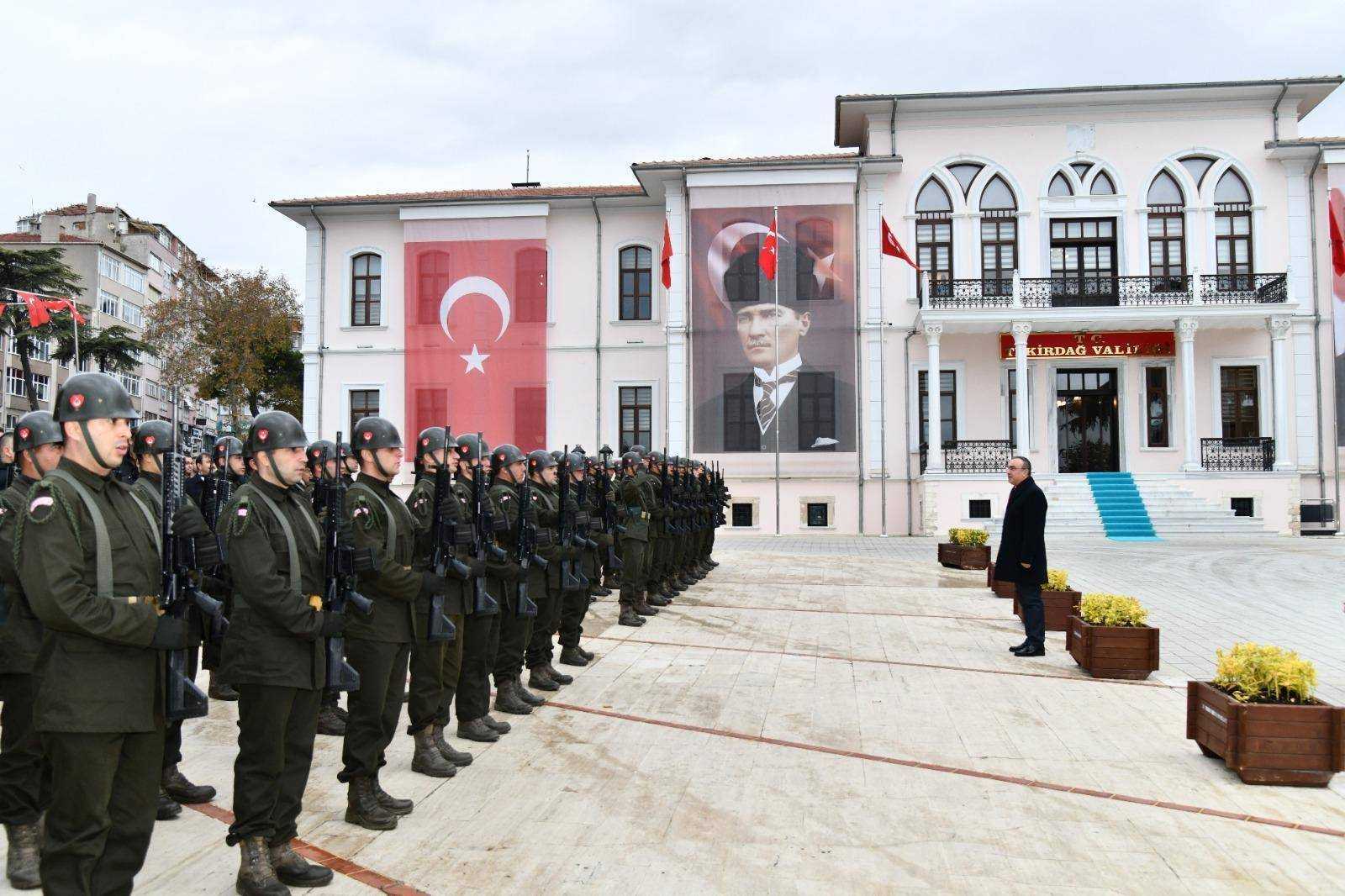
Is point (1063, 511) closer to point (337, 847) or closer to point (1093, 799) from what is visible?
point (1093, 799)

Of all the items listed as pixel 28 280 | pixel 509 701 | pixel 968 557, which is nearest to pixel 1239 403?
pixel 968 557

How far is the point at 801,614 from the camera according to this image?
12.4 m

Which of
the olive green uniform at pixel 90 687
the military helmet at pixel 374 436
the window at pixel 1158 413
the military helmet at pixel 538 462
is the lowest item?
the olive green uniform at pixel 90 687

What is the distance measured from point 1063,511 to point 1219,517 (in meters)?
3.98

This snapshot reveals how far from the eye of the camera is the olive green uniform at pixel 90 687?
131 inches

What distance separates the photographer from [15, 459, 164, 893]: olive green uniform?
334 cm

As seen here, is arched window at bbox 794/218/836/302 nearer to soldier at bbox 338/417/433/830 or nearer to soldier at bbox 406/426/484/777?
soldier at bbox 406/426/484/777

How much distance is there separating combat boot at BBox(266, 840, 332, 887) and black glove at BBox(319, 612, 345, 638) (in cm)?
94

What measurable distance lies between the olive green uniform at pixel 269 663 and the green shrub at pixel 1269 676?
539 cm

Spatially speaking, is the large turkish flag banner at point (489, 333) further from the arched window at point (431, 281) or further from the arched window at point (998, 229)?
the arched window at point (998, 229)

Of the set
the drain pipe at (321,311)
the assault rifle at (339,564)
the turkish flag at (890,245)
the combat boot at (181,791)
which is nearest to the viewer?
the assault rifle at (339,564)

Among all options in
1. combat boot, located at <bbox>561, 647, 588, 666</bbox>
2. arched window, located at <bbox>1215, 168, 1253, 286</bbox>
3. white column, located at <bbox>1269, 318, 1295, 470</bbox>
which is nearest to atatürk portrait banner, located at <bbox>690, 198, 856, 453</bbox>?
arched window, located at <bbox>1215, 168, 1253, 286</bbox>

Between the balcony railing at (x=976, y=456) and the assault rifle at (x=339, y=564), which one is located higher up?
the balcony railing at (x=976, y=456)

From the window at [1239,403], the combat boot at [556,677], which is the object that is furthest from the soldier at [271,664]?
the window at [1239,403]
